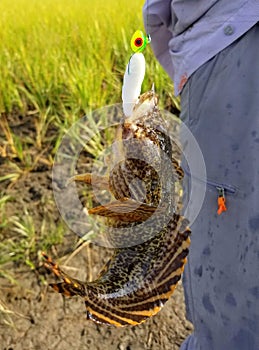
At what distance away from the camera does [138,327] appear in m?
2.29

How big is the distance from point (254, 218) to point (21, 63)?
233cm

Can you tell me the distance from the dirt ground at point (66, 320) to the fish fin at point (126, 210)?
61.9 inches

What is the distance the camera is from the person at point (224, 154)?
3.96 ft

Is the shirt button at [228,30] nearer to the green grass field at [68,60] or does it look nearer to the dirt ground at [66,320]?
the dirt ground at [66,320]

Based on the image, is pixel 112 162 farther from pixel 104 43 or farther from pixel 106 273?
pixel 104 43

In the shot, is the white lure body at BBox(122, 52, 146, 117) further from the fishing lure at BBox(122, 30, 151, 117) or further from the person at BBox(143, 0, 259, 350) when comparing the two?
the person at BBox(143, 0, 259, 350)

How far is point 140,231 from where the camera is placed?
806 millimetres

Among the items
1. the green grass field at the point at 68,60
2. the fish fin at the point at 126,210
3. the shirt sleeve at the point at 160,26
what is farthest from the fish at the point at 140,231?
the green grass field at the point at 68,60

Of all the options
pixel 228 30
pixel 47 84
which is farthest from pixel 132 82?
pixel 47 84

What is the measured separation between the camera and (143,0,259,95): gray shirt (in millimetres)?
1201

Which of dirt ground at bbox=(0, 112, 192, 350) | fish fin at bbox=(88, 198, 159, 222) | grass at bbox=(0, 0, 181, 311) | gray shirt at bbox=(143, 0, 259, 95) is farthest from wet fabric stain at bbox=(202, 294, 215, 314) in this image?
grass at bbox=(0, 0, 181, 311)

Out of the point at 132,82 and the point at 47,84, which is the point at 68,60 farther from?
the point at 132,82

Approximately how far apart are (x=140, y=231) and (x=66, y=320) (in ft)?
5.20

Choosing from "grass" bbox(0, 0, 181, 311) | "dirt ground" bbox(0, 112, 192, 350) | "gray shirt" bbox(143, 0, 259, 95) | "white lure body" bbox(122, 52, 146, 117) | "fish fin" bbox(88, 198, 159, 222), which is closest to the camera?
"fish fin" bbox(88, 198, 159, 222)
